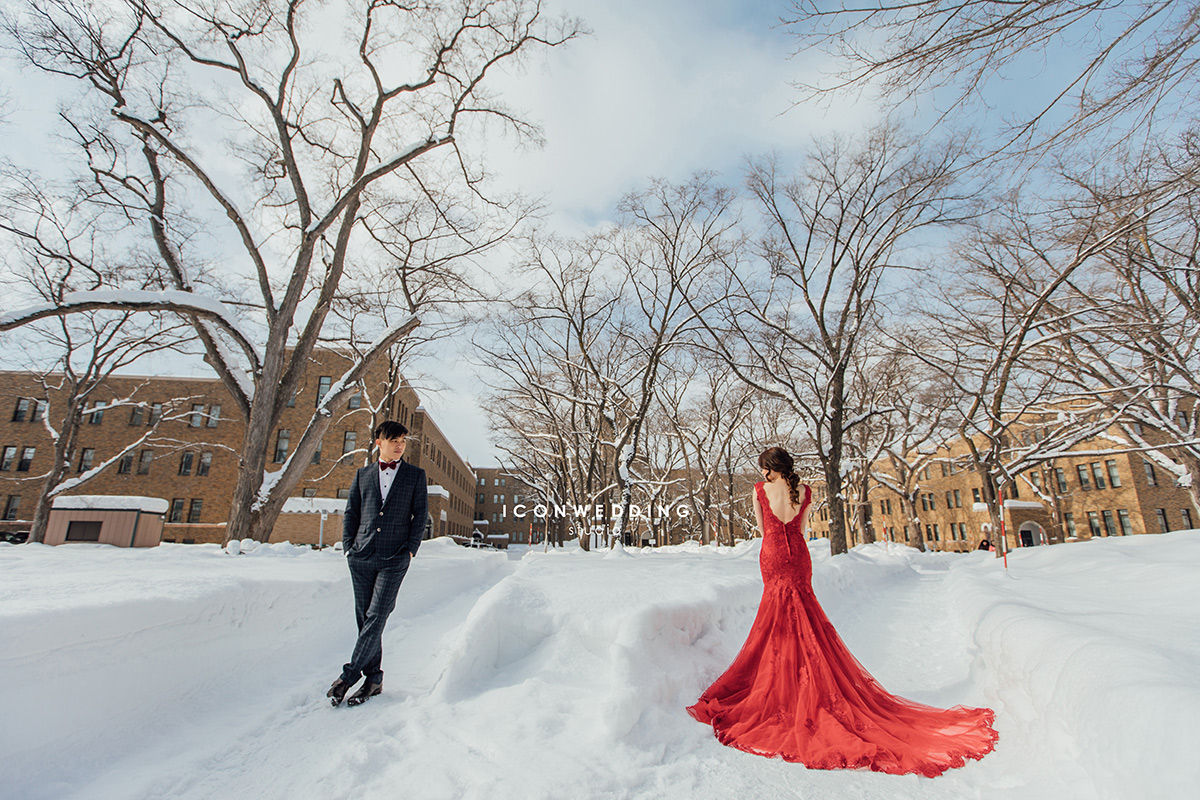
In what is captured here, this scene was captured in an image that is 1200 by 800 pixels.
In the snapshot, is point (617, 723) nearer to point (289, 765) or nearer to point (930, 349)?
point (289, 765)

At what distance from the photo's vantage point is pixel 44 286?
63.5 ft

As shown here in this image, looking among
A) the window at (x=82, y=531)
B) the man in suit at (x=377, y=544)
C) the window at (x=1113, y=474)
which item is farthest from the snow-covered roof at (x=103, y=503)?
the window at (x=1113, y=474)

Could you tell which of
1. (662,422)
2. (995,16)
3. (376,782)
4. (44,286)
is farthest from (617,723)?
(662,422)

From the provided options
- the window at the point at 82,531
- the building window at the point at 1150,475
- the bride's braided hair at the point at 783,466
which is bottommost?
the window at the point at 82,531

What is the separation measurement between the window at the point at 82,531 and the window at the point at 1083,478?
63.1 m

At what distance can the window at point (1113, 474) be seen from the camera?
135 feet

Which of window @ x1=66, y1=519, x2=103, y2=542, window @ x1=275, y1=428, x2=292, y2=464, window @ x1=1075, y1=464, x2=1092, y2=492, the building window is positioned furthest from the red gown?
window @ x1=1075, y1=464, x2=1092, y2=492

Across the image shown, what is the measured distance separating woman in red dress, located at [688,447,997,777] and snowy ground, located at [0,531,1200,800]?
0.16m

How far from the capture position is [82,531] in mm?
20797

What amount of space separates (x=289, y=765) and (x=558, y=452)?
29.7 m

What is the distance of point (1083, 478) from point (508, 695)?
56895mm

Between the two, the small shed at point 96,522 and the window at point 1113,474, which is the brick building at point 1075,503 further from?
the small shed at point 96,522

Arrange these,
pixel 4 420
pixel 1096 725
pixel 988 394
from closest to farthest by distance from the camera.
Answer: pixel 1096 725
pixel 988 394
pixel 4 420

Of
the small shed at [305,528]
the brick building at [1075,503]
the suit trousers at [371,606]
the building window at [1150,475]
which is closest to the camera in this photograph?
the suit trousers at [371,606]
